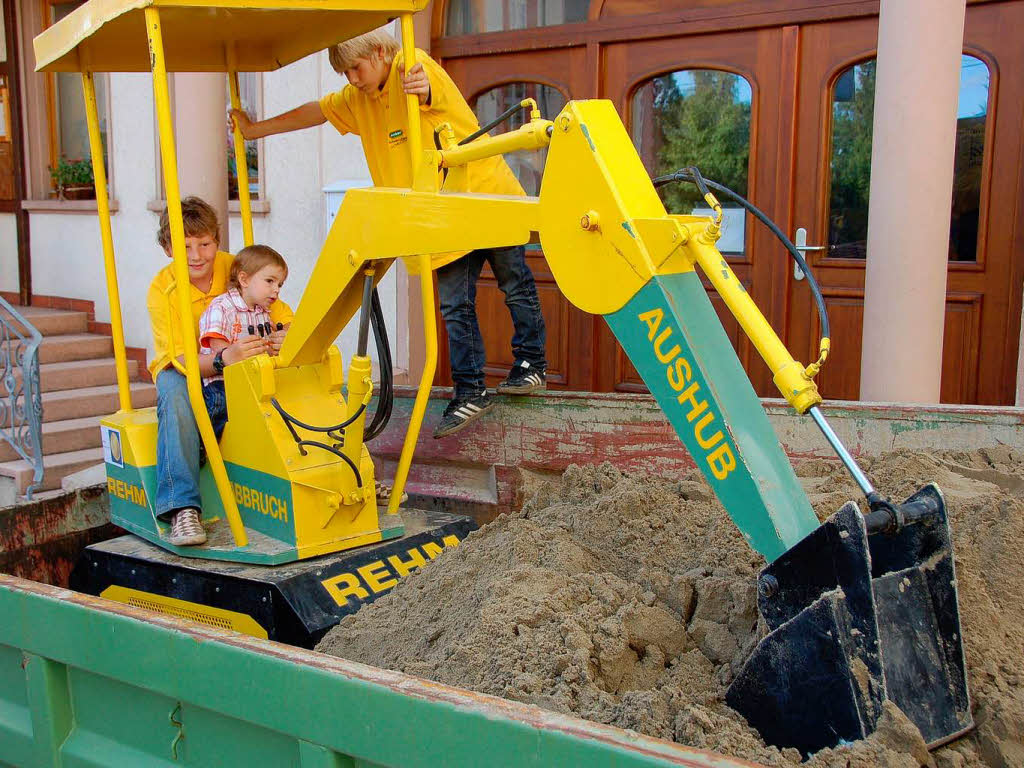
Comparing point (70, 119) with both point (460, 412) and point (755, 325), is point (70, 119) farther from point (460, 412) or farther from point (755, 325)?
point (755, 325)

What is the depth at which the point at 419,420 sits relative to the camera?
3324 millimetres

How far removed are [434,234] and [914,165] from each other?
2.75 metres

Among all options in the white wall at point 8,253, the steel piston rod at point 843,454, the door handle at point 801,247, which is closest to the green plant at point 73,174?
the white wall at point 8,253

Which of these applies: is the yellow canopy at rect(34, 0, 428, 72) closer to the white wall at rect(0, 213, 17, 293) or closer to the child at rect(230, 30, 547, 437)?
the child at rect(230, 30, 547, 437)

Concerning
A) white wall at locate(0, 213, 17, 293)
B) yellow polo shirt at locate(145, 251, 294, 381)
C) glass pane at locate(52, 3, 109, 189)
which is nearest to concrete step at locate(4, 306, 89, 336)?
white wall at locate(0, 213, 17, 293)

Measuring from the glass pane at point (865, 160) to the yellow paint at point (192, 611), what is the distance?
12.6 feet

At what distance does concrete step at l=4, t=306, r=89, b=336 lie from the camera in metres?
8.27

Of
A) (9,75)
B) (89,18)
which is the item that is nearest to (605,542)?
(89,18)

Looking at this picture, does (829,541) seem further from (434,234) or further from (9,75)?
(9,75)

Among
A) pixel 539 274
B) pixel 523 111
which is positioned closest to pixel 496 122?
pixel 523 111

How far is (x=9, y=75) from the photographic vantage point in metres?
9.19

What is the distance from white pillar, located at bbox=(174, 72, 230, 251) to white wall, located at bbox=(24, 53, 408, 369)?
0.06 meters

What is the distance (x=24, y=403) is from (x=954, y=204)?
5594 millimetres

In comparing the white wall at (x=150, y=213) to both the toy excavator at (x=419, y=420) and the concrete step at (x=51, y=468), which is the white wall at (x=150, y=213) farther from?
the toy excavator at (x=419, y=420)
